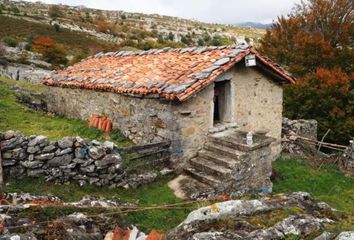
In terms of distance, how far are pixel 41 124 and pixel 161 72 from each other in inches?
200

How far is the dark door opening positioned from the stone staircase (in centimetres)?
110

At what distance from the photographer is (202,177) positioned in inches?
392

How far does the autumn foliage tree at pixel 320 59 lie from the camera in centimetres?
2139

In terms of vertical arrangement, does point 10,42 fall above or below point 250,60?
above

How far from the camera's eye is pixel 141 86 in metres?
10.9

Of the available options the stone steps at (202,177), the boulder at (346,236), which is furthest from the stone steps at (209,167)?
the boulder at (346,236)

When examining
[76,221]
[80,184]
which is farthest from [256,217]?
[80,184]

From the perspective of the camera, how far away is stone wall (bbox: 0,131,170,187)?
27.4 ft

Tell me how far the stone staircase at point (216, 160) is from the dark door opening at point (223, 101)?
1105 millimetres

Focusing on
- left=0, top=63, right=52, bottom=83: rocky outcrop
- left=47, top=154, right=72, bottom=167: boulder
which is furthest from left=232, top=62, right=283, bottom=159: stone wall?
left=0, top=63, right=52, bottom=83: rocky outcrop

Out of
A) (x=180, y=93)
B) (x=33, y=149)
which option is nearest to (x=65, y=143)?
(x=33, y=149)

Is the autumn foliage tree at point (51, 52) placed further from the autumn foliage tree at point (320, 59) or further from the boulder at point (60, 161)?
the boulder at point (60, 161)

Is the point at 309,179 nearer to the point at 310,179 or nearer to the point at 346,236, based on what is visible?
the point at 310,179

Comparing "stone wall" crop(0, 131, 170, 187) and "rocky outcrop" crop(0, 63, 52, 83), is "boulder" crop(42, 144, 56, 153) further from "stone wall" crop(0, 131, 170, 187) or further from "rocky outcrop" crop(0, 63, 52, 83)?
"rocky outcrop" crop(0, 63, 52, 83)
